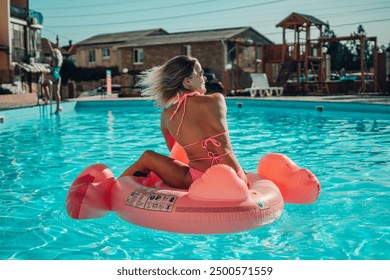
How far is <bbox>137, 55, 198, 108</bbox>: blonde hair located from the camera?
3752 mm

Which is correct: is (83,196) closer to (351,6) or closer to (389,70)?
(389,70)

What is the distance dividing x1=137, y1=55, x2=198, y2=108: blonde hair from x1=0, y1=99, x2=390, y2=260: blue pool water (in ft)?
3.37

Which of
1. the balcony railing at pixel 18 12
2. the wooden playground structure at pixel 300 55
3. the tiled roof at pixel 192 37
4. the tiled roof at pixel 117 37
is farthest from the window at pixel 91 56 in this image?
the wooden playground structure at pixel 300 55

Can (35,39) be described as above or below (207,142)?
→ above

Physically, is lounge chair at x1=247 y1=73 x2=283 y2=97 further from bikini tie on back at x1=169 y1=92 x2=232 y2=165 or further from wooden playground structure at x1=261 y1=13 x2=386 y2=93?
bikini tie on back at x1=169 y1=92 x2=232 y2=165

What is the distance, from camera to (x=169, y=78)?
12.4 feet

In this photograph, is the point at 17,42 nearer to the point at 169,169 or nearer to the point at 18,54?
the point at 18,54

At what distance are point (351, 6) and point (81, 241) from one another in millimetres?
29962

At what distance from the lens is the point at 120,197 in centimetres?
402

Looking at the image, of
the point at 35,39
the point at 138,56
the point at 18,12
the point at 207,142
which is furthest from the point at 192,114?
the point at 138,56

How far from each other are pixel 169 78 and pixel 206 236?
1.21 metres

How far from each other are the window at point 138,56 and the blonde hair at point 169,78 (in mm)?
30233

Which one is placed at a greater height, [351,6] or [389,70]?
[351,6]
